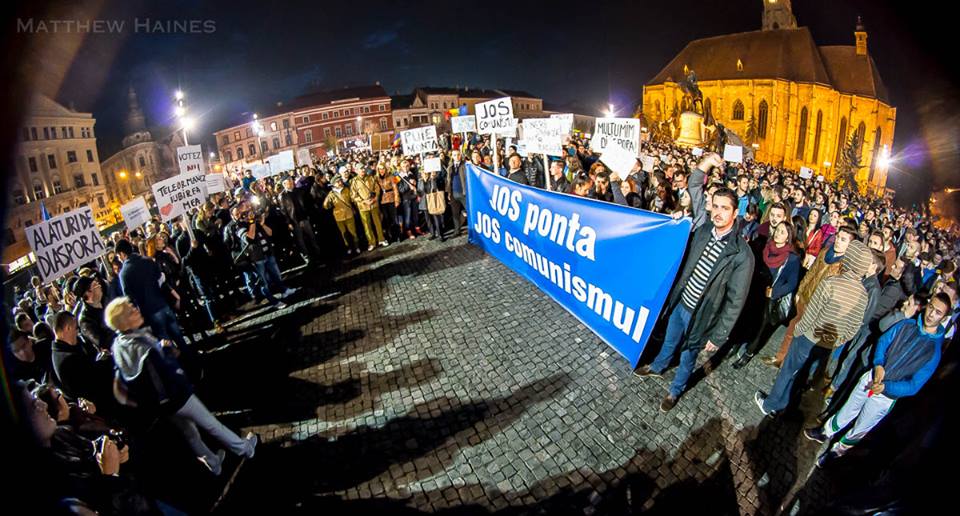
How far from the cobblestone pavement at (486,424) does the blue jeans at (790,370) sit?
21 cm

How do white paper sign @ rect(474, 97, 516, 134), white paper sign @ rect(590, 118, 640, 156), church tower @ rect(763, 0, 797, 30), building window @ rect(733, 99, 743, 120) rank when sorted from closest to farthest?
white paper sign @ rect(590, 118, 640, 156) → white paper sign @ rect(474, 97, 516, 134) → building window @ rect(733, 99, 743, 120) → church tower @ rect(763, 0, 797, 30)

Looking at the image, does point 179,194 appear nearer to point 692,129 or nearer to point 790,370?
point 790,370

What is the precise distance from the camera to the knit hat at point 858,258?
13.0 feet

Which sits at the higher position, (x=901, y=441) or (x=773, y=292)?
(x=773, y=292)

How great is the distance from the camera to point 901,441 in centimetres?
373

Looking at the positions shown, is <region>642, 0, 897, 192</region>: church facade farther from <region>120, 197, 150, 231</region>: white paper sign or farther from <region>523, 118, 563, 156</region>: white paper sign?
<region>120, 197, 150, 231</region>: white paper sign

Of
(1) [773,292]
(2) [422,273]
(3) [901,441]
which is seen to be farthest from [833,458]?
(2) [422,273]

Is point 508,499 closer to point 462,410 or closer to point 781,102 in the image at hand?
point 462,410

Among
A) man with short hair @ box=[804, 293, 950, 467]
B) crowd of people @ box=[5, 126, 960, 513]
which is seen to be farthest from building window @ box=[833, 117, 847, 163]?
man with short hair @ box=[804, 293, 950, 467]

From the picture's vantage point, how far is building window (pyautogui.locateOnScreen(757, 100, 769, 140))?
171ft

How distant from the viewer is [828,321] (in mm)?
3867

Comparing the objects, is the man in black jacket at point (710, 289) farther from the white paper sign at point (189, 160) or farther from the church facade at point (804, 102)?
the church facade at point (804, 102)

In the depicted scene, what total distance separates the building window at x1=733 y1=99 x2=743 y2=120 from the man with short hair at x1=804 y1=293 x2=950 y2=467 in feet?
208

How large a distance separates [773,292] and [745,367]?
1020 millimetres
